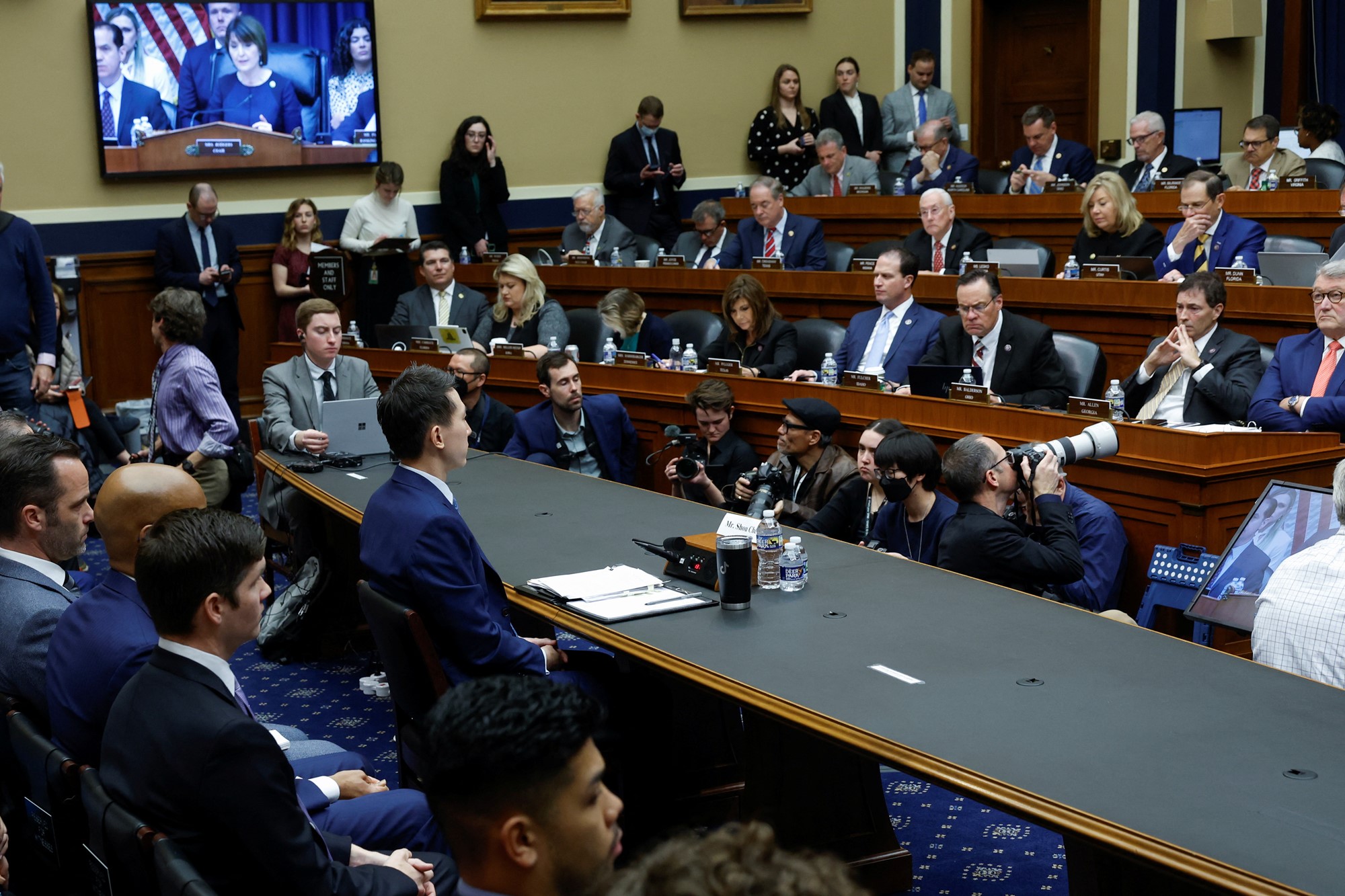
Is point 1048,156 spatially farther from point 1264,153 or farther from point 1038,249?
point 1038,249

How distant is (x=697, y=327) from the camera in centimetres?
673

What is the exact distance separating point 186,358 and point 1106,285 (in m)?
3.81

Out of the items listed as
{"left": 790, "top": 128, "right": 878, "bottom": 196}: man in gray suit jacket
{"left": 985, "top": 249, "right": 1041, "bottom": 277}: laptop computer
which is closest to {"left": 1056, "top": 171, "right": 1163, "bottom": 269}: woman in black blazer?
{"left": 985, "top": 249, "right": 1041, "bottom": 277}: laptop computer

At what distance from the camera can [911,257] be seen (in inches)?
241

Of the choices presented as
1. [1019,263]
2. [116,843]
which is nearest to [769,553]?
[116,843]

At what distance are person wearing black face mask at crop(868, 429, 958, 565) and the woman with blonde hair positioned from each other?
3.06m

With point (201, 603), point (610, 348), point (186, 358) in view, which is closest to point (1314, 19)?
point (610, 348)

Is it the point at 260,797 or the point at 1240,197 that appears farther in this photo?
the point at 1240,197

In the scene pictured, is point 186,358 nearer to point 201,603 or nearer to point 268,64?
point 201,603

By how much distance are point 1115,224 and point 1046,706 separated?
15.4ft

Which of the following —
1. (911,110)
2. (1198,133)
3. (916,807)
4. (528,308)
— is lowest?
(916,807)

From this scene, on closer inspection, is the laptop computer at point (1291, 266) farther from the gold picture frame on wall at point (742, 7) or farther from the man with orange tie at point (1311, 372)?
the gold picture frame on wall at point (742, 7)

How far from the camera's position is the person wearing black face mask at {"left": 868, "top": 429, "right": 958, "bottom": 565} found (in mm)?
3908

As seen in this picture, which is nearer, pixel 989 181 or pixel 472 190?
pixel 989 181
